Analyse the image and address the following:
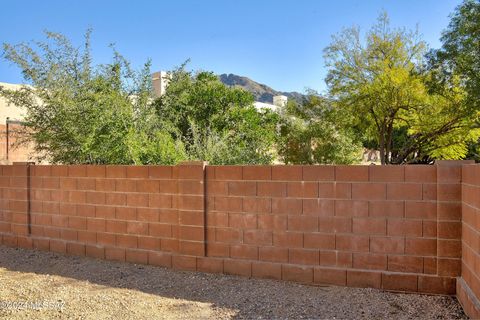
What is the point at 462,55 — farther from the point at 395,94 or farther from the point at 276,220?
the point at 276,220

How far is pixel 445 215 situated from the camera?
4574 millimetres

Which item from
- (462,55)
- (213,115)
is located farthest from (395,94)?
(213,115)

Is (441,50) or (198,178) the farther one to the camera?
(441,50)

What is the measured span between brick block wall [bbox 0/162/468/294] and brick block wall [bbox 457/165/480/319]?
6.9 inches

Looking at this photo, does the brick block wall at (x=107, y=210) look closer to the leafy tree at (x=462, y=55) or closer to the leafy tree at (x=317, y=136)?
the leafy tree at (x=317, y=136)

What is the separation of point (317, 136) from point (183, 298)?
16.8m

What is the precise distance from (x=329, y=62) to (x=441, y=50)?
17.6 feet

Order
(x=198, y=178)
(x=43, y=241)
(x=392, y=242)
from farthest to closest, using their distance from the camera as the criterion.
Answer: (x=43, y=241) < (x=198, y=178) < (x=392, y=242)

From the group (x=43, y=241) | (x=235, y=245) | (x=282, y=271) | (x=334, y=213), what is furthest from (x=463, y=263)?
(x=43, y=241)

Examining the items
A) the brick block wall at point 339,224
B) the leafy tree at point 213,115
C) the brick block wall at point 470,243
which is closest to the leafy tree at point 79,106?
the leafy tree at point 213,115

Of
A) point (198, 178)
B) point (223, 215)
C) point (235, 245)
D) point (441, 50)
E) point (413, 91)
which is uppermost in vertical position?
point (441, 50)

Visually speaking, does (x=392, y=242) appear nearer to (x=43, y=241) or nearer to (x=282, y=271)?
(x=282, y=271)

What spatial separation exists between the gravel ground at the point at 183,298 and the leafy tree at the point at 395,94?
615 inches

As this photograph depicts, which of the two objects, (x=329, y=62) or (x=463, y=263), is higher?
(x=329, y=62)
